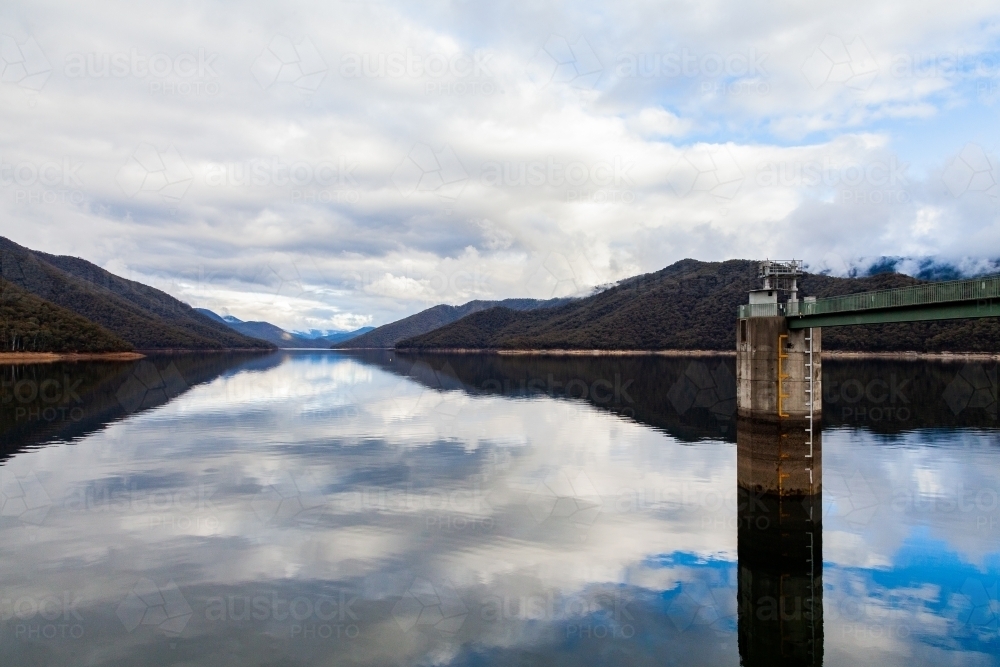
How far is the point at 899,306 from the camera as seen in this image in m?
25.3

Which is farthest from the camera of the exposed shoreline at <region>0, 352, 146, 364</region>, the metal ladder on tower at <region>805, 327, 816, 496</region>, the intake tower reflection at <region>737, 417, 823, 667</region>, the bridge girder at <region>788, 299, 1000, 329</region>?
the exposed shoreline at <region>0, 352, 146, 364</region>

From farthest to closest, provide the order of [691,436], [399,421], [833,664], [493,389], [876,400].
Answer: [493,389], [876,400], [399,421], [691,436], [833,664]

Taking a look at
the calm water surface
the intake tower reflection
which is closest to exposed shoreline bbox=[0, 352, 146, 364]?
the calm water surface

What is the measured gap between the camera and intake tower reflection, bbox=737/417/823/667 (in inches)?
728

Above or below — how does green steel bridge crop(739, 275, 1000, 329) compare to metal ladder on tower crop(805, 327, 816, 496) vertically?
above

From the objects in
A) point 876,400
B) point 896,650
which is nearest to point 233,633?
point 896,650

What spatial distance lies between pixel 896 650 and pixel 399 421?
5189 cm

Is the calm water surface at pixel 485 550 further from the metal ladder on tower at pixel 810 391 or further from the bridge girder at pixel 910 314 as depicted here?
the bridge girder at pixel 910 314

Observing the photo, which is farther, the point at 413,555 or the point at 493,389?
the point at 493,389

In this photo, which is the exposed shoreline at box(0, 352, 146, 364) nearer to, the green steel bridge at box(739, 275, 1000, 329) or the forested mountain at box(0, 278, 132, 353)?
the forested mountain at box(0, 278, 132, 353)

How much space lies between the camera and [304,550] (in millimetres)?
24641

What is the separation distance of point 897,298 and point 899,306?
0.35m

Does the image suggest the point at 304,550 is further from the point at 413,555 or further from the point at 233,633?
the point at 233,633

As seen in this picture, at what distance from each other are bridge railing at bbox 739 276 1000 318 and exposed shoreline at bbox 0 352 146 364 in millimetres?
184209
